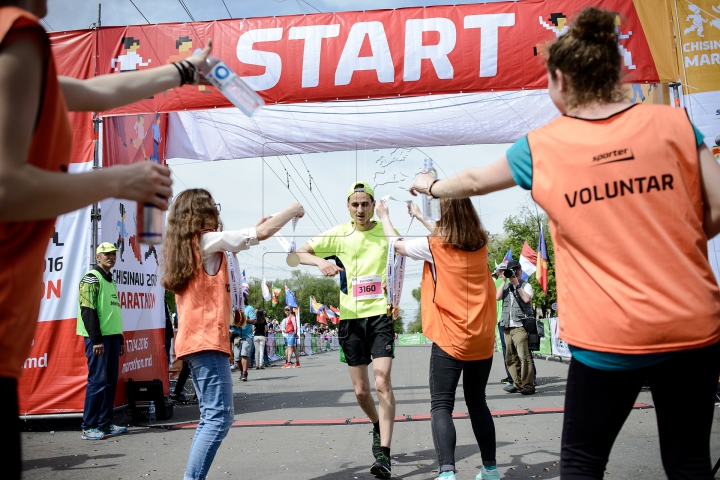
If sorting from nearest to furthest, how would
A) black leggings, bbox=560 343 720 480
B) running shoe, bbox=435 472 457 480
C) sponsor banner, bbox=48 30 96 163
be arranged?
black leggings, bbox=560 343 720 480, running shoe, bbox=435 472 457 480, sponsor banner, bbox=48 30 96 163

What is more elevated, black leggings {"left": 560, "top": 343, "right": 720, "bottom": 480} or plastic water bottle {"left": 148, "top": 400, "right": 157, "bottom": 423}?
black leggings {"left": 560, "top": 343, "right": 720, "bottom": 480}

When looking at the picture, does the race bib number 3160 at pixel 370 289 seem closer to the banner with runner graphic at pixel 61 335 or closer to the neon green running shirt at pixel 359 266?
the neon green running shirt at pixel 359 266

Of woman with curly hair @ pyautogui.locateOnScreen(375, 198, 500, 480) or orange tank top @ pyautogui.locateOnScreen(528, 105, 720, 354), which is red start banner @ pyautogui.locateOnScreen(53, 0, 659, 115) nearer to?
woman with curly hair @ pyautogui.locateOnScreen(375, 198, 500, 480)

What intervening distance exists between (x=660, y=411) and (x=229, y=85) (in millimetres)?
1782

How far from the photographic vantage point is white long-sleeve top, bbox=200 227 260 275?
3.58 metres

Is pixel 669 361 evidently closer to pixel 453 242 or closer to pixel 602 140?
pixel 602 140

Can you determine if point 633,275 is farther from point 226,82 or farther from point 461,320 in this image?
point 461,320

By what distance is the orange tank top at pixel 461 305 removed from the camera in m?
4.09

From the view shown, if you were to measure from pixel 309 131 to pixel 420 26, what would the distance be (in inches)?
75.7

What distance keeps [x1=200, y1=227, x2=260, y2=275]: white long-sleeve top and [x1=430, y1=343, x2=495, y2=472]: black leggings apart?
1.43 m

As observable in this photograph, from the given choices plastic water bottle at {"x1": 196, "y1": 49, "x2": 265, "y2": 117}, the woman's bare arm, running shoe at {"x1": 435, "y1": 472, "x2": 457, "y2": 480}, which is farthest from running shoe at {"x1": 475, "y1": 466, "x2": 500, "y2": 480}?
the woman's bare arm

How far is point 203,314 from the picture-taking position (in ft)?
12.1

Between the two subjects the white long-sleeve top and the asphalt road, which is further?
the asphalt road

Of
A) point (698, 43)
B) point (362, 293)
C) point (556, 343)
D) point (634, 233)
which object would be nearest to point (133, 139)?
point (362, 293)
